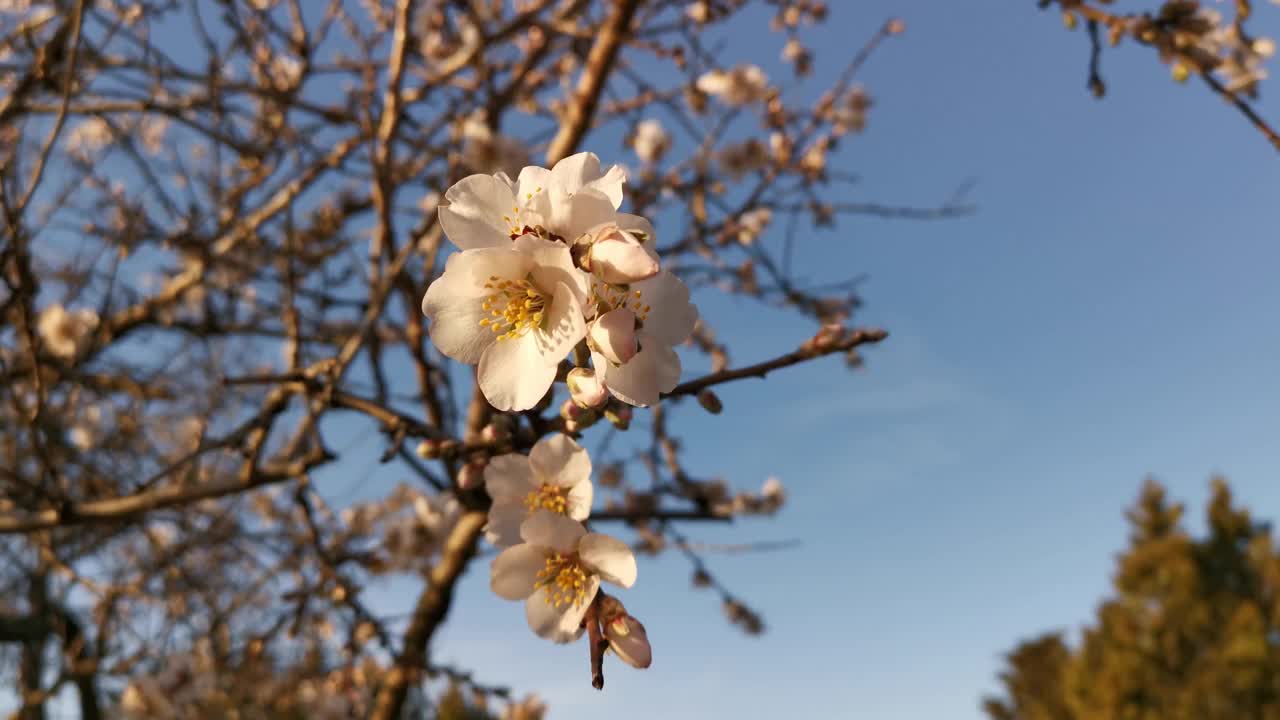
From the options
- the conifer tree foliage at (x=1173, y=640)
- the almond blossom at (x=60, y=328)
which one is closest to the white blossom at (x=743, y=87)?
the almond blossom at (x=60, y=328)

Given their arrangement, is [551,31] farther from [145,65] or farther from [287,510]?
[287,510]

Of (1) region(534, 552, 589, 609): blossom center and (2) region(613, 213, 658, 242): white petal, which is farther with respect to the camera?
(1) region(534, 552, 589, 609): blossom center

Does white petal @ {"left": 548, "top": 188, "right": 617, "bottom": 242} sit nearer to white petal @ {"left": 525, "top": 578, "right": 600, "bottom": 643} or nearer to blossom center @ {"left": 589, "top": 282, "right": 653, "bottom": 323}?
blossom center @ {"left": 589, "top": 282, "right": 653, "bottom": 323}

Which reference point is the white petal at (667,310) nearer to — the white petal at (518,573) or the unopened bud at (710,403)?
the unopened bud at (710,403)

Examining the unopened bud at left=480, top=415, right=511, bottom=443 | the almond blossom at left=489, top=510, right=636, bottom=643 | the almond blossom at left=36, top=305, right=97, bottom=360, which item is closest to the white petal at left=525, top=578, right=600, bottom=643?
the almond blossom at left=489, top=510, right=636, bottom=643

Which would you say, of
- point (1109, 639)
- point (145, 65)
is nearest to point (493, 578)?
point (145, 65)
